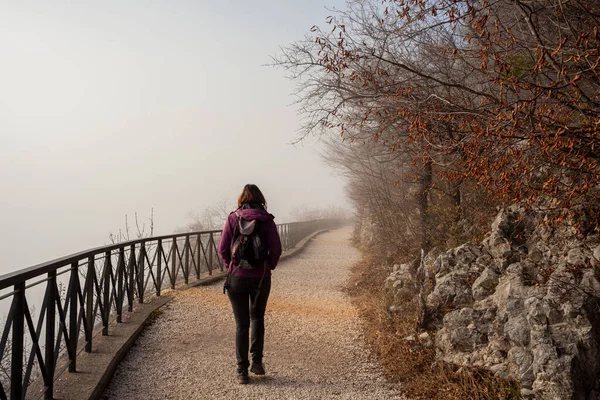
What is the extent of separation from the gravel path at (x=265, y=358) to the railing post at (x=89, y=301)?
1.55 feet

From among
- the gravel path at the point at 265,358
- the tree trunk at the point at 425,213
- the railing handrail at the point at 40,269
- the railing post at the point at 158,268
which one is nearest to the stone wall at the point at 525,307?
the gravel path at the point at 265,358

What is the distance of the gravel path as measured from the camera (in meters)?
4.69

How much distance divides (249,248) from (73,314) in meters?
1.86

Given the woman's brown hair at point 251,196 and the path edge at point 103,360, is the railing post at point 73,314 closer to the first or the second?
the path edge at point 103,360

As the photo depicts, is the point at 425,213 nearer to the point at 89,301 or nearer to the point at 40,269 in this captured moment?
Answer: the point at 89,301

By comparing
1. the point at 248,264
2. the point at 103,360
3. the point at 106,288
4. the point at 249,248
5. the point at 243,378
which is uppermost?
the point at 249,248

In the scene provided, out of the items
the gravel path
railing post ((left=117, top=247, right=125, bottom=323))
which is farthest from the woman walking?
railing post ((left=117, top=247, right=125, bottom=323))

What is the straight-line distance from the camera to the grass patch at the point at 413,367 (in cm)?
415

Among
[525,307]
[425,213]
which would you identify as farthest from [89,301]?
[425,213]

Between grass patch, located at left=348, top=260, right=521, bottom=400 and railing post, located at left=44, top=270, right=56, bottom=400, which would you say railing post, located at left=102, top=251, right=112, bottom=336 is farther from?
grass patch, located at left=348, top=260, right=521, bottom=400

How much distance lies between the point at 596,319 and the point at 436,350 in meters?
1.74

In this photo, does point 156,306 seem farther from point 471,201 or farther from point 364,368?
point 471,201

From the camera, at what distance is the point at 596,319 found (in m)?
3.92

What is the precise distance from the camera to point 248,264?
4.70m
